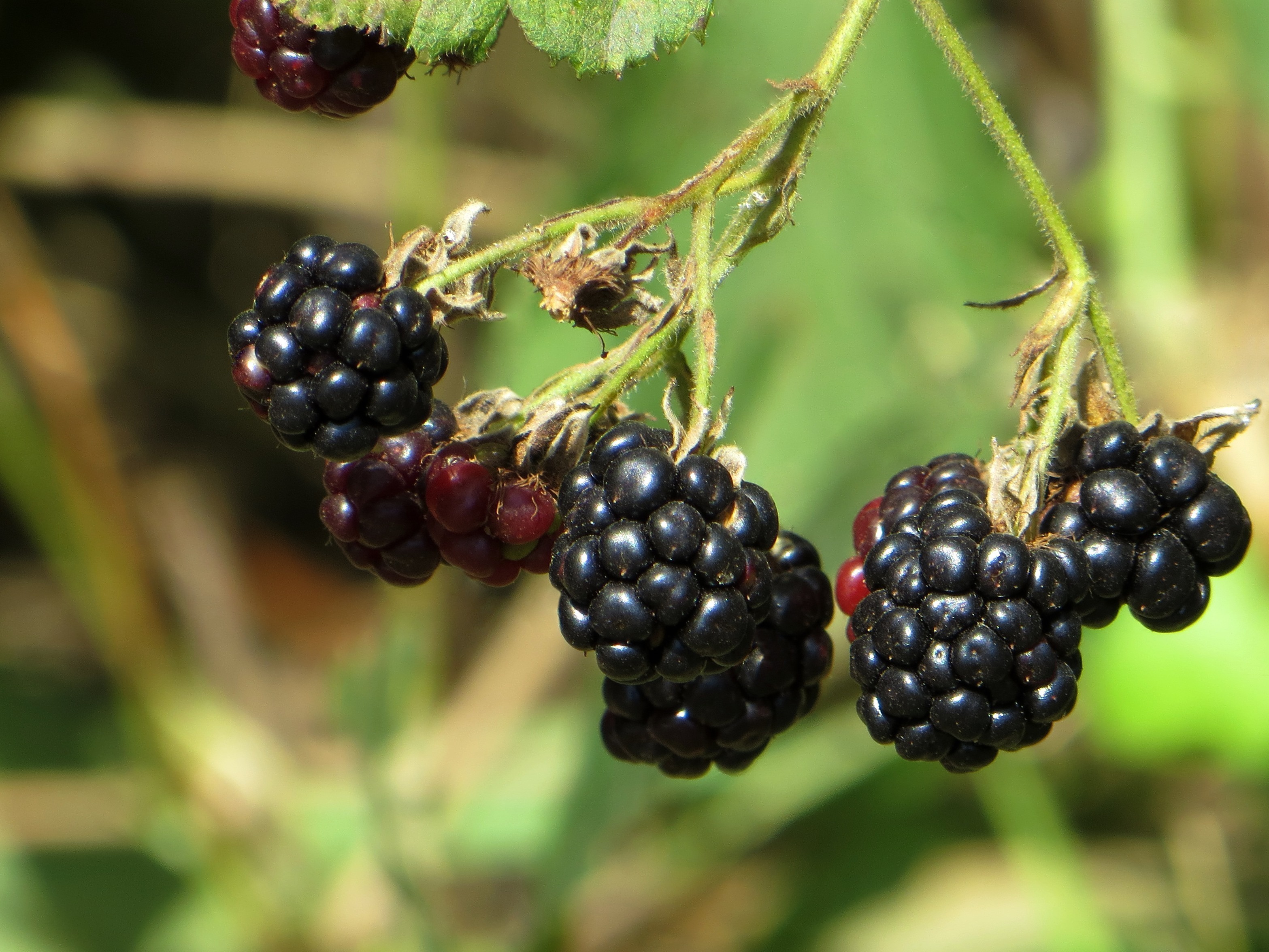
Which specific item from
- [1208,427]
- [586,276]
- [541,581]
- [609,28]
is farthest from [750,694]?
[541,581]

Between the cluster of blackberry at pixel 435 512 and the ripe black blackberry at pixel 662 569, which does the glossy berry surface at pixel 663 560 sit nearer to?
the ripe black blackberry at pixel 662 569

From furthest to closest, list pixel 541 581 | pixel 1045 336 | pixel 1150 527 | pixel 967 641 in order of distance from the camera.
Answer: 1. pixel 541 581
2. pixel 1045 336
3. pixel 1150 527
4. pixel 967 641

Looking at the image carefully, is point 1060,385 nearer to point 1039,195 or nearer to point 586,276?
point 1039,195

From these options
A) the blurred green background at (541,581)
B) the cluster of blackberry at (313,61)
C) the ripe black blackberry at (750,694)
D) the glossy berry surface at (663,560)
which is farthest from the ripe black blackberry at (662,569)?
the blurred green background at (541,581)

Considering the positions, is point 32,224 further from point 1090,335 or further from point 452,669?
point 1090,335

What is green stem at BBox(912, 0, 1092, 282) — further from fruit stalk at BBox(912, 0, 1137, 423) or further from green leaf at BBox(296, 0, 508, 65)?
green leaf at BBox(296, 0, 508, 65)

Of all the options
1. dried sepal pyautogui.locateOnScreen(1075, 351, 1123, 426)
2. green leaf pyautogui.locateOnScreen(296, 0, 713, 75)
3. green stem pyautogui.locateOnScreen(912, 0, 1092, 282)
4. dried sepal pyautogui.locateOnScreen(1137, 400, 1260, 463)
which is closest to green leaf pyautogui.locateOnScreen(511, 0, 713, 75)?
green leaf pyautogui.locateOnScreen(296, 0, 713, 75)

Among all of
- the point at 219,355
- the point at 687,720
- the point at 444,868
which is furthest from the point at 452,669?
the point at 687,720

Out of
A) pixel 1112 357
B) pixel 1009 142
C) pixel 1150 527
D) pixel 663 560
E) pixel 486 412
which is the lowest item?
pixel 663 560
